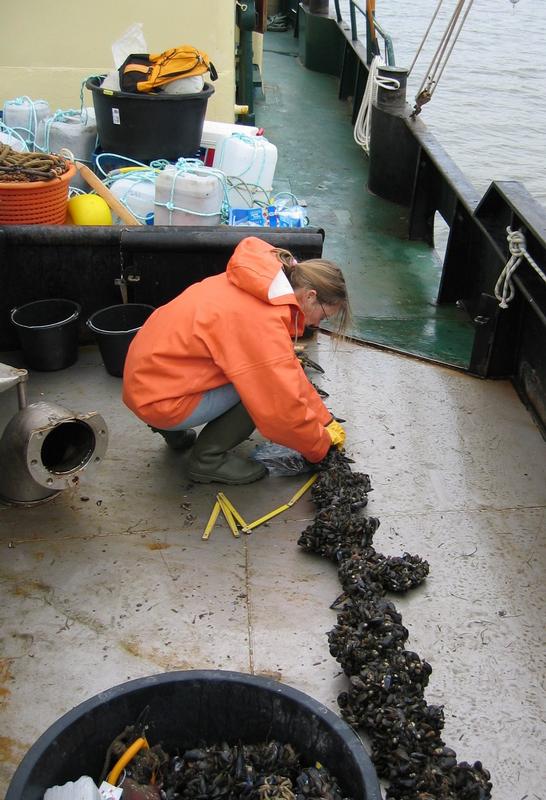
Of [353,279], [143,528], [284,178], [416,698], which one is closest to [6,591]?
[143,528]

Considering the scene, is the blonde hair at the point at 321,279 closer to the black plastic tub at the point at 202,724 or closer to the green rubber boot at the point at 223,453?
the green rubber boot at the point at 223,453

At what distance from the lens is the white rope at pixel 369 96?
7.42 m

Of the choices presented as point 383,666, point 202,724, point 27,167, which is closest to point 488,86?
point 27,167

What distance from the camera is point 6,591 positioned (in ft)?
9.41

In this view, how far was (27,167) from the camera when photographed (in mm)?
4266

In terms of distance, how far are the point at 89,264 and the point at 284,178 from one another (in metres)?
4.05

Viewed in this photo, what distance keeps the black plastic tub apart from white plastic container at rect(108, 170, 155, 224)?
3.47m

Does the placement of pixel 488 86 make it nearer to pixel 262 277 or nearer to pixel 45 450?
pixel 262 277

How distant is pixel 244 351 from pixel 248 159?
285 centimetres

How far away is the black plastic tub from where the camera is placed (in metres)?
1.95

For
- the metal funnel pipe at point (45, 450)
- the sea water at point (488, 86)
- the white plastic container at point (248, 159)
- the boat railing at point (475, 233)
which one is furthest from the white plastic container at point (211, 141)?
the sea water at point (488, 86)

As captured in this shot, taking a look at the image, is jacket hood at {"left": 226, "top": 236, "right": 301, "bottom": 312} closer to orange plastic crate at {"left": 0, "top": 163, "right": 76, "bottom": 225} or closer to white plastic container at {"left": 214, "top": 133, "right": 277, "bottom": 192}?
orange plastic crate at {"left": 0, "top": 163, "right": 76, "bottom": 225}

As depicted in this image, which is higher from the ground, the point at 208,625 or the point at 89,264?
the point at 89,264

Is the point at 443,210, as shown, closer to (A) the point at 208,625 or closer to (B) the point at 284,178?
(B) the point at 284,178
